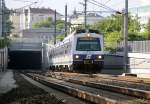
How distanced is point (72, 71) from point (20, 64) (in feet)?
236

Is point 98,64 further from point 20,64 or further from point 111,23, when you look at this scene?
point 20,64

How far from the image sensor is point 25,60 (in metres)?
116

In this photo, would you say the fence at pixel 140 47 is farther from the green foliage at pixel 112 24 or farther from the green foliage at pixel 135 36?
the green foliage at pixel 112 24

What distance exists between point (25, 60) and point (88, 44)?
7537cm

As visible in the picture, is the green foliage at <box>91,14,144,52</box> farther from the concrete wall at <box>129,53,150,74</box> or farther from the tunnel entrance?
the tunnel entrance

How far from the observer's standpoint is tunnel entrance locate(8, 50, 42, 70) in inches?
4532

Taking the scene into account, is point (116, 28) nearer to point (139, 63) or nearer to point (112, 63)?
point (112, 63)

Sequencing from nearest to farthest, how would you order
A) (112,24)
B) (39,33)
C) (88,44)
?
1. (88,44)
2. (112,24)
3. (39,33)

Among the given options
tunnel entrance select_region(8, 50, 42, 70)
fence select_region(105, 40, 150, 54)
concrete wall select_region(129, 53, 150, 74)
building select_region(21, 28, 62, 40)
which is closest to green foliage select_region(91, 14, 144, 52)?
fence select_region(105, 40, 150, 54)

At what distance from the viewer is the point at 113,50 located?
58.6 m

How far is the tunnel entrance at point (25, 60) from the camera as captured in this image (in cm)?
11512

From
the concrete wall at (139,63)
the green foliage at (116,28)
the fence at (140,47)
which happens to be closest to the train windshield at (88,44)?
the concrete wall at (139,63)

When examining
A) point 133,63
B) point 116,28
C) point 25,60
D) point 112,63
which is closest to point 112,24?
point 116,28

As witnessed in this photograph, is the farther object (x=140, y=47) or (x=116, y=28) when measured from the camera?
(x=116, y=28)
